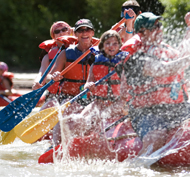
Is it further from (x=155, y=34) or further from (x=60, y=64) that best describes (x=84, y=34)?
(x=155, y=34)

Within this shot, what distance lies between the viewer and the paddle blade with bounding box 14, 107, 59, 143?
4.06 meters

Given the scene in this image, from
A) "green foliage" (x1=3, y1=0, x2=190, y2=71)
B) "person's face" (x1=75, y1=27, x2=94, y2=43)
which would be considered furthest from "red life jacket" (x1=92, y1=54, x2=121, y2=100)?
"green foliage" (x1=3, y1=0, x2=190, y2=71)

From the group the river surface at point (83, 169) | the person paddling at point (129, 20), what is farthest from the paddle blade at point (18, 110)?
the person paddling at point (129, 20)

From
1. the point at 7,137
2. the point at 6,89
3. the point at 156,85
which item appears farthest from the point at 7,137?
the point at 6,89

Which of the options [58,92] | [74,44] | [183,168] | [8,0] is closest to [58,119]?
[58,92]

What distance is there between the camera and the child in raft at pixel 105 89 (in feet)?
12.5

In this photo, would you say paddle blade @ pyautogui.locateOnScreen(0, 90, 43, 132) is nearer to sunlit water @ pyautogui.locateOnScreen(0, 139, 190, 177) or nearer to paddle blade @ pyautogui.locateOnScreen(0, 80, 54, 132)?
paddle blade @ pyautogui.locateOnScreen(0, 80, 54, 132)

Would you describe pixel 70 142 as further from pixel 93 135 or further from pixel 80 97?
pixel 80 97

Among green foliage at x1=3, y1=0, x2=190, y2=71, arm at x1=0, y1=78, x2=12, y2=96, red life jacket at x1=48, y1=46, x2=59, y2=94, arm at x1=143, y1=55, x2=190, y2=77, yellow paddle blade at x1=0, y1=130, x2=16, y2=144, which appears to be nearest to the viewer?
arm at x1=143, y1=55, x2=190, y2=77

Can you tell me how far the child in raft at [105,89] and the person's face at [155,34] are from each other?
655 millimetres

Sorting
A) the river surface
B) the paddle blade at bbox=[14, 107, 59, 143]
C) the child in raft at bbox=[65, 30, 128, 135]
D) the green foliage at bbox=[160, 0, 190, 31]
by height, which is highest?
the green foliage at bbox=[160, 0, 190, 31]

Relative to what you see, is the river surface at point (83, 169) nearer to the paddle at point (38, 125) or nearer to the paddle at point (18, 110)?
the paddle at point (38, 125)

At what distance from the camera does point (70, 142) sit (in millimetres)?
3730

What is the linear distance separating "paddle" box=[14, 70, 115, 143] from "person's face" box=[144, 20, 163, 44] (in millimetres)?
955
